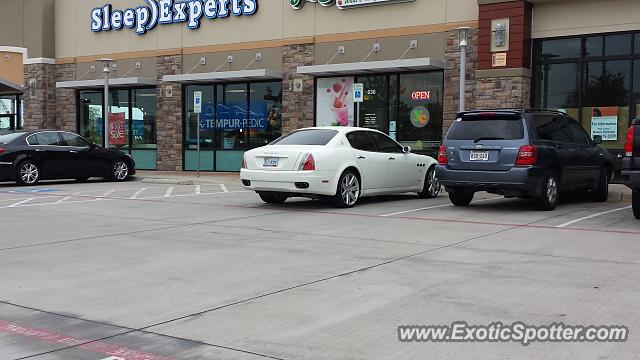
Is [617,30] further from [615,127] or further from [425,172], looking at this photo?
[425,172]

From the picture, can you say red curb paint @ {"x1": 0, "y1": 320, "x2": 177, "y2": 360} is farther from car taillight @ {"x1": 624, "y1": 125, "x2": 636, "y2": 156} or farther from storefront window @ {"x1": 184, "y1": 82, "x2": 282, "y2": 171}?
storefront window @ {"x1": 184, "y1": 82, "x2": 282, "y2": 171}

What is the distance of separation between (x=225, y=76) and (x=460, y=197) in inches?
488

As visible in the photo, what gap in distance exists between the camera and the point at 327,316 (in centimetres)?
490

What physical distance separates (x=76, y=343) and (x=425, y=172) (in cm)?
1037

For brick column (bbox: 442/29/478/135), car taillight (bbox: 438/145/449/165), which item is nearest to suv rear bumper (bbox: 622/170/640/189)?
car taillight (bbox: 438/145/449/165)

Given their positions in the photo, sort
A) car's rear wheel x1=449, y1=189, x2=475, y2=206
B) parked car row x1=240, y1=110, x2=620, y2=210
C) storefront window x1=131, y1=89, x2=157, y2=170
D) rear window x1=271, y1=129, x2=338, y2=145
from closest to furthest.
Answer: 1. parked car row x1=240, y1=110, x2=620, y2=210
2. rear window x1=271, y1=129, x2=338, y2=145
3. car's rear wheel x1=449, y1=189, x2=475, y2=206
4. storefront window x1=131, y1=89, x2=157, y2=170

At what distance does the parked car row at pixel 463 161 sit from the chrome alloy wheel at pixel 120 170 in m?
8.86

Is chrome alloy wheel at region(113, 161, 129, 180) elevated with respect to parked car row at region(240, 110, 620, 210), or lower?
lower

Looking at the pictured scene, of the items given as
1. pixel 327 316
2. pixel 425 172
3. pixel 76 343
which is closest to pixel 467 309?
pixel 327 316

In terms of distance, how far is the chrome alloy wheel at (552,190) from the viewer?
11.3 meters

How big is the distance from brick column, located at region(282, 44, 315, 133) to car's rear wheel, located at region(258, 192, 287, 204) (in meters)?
9.28

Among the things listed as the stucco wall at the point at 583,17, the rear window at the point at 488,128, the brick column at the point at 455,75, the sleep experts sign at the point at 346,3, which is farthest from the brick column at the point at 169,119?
the rear window at the point at 488,128

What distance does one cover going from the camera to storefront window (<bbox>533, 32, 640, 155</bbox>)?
16797 mm

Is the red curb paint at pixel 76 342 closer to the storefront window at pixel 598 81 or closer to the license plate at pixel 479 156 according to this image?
the license plate at pixel 479 156
